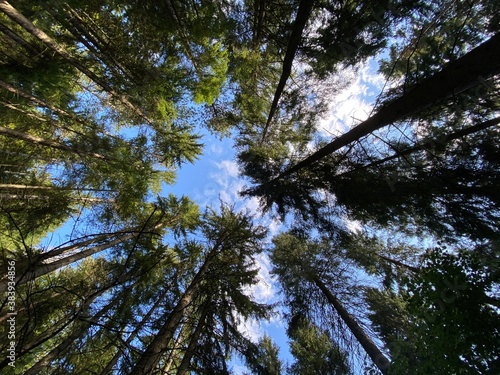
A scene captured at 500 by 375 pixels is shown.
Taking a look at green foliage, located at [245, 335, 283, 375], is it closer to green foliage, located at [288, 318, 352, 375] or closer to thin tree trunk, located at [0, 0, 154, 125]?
green foliage, located at [288, 318, 352, 375]

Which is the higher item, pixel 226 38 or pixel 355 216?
pixel 226 38

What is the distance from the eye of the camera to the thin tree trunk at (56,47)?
448 cm

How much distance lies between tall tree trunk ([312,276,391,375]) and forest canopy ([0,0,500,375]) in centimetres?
5

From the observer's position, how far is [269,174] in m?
9.27

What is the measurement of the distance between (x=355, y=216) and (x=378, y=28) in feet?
15.6

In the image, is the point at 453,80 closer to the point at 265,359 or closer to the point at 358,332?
the point at 358,332

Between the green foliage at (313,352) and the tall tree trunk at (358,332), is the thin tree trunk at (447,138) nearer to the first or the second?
the tall tree trunk at (358,332)

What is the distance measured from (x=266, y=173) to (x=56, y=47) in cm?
689

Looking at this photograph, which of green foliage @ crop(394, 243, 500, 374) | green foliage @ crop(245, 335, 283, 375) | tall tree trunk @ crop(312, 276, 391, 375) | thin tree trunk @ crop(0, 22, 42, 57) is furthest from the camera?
green foliage @ crop(245, 335, 283, 375)

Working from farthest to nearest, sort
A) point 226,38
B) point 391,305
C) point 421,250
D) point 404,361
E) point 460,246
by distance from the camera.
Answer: point 421,250
point 391,305
point 226,38
point 460,246
point 404,361

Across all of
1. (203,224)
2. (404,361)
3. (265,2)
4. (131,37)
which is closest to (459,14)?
(265,2)

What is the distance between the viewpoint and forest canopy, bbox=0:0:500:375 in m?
4.39

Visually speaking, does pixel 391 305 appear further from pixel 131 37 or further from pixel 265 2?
pixel 131 37

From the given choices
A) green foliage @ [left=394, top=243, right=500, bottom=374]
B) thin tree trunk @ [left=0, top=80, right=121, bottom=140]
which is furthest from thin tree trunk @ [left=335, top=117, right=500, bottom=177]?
thin tree trunk @ [left=0, top=80, right=121, bottom=140]
